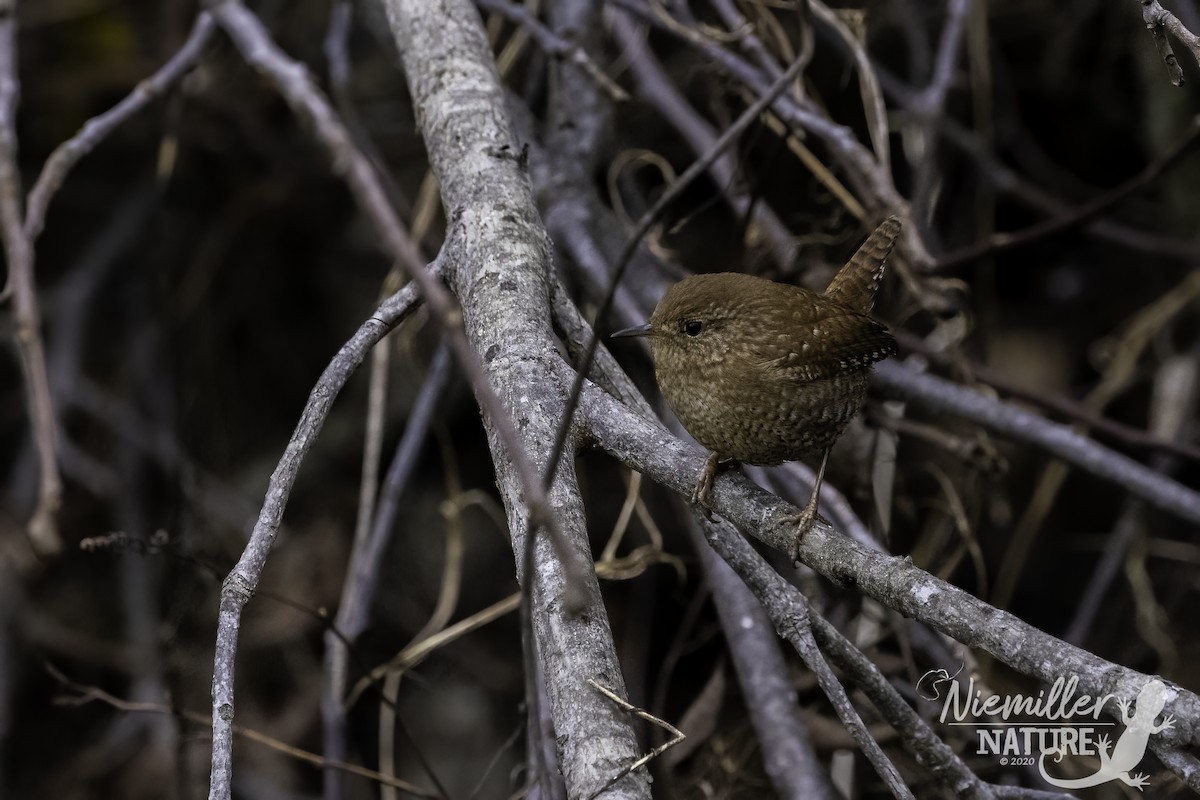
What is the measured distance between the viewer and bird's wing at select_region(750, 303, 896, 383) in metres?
2.14

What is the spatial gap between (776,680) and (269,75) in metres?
1.76

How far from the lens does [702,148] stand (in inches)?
119

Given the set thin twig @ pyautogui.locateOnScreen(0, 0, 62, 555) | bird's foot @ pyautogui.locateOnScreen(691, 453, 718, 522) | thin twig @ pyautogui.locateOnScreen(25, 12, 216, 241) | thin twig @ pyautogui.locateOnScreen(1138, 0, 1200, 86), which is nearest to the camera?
thin twig @ pyautogui.locateOnScreen(1138, 0, 1200, 86)

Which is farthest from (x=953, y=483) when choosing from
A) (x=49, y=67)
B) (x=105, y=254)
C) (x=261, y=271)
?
(x=49, y=67)

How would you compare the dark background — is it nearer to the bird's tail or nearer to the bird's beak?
the bird's tail

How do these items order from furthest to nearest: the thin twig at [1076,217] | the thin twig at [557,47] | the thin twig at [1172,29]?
the thin twig at [1076,217]
the thin twig at [557,47]
the thin twig at [1172,29]

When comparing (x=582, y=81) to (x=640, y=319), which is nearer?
(x=640, y=319)

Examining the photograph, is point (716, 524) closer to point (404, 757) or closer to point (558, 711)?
point (558, 711)

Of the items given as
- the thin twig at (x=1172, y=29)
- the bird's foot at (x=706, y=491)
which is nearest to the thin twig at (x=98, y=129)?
the bird's foot at (x=706, y=491)

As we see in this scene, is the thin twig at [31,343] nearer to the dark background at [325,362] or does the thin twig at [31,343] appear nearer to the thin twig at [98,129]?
the thin twig at [98,129]

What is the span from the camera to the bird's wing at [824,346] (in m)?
2.14

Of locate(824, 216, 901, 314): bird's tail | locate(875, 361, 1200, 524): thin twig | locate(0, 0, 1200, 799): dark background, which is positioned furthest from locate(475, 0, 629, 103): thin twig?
locate(875, 361, 1200, 524): thin twig

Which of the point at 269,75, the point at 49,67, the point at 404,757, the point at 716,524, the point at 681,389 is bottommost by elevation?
the point at 404,757

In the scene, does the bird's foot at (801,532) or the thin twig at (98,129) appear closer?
the bird's foot at (801,532)
